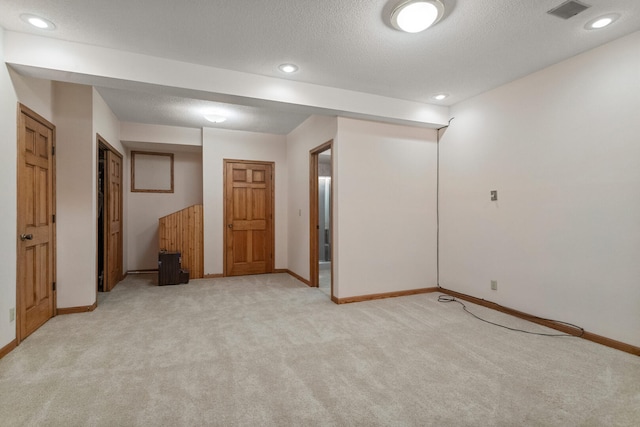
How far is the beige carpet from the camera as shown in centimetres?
180

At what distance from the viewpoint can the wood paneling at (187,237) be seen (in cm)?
531

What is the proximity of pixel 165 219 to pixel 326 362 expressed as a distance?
160 inches

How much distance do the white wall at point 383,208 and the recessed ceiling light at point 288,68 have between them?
3.24ft

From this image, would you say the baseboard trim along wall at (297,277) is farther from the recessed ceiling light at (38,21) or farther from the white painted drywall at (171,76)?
the recessed ceiling light at (38,21)

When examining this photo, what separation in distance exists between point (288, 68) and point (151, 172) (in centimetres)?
428

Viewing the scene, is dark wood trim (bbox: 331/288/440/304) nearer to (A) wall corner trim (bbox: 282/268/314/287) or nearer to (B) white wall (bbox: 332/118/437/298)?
(B) white wall (bbox: 332/118/437/298)

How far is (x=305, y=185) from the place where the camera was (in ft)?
16.9

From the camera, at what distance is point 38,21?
2393 millimetres

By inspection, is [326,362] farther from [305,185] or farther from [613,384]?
[305,185]

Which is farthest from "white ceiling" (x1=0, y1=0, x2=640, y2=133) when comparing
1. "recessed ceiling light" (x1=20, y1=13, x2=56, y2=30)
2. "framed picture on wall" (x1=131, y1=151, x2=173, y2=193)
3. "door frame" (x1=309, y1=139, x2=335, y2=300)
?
"framed picture on wall" (x1=131, y1=151, x2=173, y2=193)

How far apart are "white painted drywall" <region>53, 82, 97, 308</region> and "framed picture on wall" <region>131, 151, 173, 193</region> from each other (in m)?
2.46

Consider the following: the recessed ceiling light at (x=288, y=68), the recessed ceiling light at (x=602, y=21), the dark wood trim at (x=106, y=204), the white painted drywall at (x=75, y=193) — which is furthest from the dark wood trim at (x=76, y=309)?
the recessed ceiling light at (x=602, y=21)

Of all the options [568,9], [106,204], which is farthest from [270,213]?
[568,9]

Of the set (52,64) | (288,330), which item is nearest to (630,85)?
(288,330)
